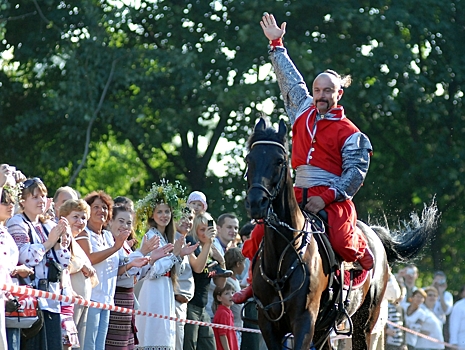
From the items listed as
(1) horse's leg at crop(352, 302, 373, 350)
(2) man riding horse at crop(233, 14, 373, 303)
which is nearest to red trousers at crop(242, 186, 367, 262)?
(2) man riding horse at crop(233, 14, 373, 303)

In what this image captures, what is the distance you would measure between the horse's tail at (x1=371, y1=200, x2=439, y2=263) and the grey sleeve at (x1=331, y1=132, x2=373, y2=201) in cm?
246

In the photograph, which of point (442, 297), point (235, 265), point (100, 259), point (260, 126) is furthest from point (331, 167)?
point (442, 297)

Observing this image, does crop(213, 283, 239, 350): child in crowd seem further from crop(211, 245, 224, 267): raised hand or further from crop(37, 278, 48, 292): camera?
crop(37, 278, 48, 292): camera

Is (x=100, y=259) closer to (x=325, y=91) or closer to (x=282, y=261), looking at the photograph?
(x=282, y=261)

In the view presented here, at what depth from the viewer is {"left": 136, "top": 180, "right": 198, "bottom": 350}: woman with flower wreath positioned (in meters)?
11.0

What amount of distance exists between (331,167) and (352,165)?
0.22 meters

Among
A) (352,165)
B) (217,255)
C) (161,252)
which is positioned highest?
(352,165)

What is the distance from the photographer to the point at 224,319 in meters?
12.5

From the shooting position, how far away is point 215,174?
26.8m

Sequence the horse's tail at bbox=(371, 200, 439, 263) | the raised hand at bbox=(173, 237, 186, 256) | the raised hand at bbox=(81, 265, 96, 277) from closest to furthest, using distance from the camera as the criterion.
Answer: the raised hand at bbox=(81, 265, 96, 277) < the raised hand at bbox=(173, 237, 186, 256) < the horse's tail at bbox=(371, 200, 439, 263)

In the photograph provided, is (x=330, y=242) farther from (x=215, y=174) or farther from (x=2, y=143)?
(x=215, y=174)

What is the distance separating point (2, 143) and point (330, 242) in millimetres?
16391

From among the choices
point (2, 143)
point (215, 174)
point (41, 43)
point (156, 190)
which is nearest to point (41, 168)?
point (2, 143)

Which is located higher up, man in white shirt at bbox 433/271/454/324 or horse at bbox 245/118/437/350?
man in white shirt at bbox 433/271/454/324
